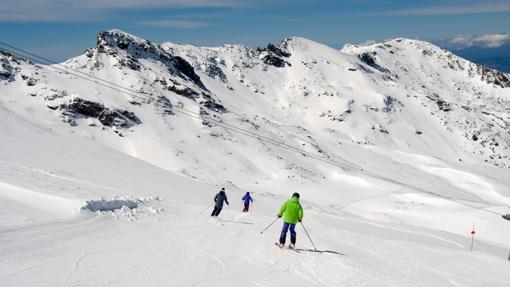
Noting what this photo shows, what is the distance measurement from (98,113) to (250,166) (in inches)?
880

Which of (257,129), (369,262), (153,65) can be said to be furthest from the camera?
(153,65)

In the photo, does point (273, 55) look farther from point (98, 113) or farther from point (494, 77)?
point (494, 77)

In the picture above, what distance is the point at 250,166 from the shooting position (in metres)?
64.6

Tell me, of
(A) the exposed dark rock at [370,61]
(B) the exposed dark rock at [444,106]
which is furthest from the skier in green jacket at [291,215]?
(A) the exposed dark rock at [370,61]

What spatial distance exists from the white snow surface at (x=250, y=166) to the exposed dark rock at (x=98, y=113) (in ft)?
0.65

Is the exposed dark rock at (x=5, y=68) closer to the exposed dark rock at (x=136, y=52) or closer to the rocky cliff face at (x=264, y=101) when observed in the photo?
the rocky cliff face at (x=264, y=101)

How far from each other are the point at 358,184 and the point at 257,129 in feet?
66.9

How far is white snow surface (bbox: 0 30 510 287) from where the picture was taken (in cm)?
1212

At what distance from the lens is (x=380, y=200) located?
56.2 meters

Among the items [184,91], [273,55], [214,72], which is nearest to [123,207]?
[184,91]

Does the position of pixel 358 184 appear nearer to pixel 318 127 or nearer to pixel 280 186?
pixel 280 186

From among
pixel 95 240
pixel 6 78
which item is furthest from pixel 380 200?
pixel 6 78

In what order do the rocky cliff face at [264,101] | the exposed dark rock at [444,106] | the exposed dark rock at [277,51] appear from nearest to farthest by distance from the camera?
Result: 1. the rocky cliff face at [264,101]
2. the exposed dark rock at [444,106]
3. the exposed dark rock at [277,51]

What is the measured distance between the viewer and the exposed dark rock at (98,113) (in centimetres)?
6429
